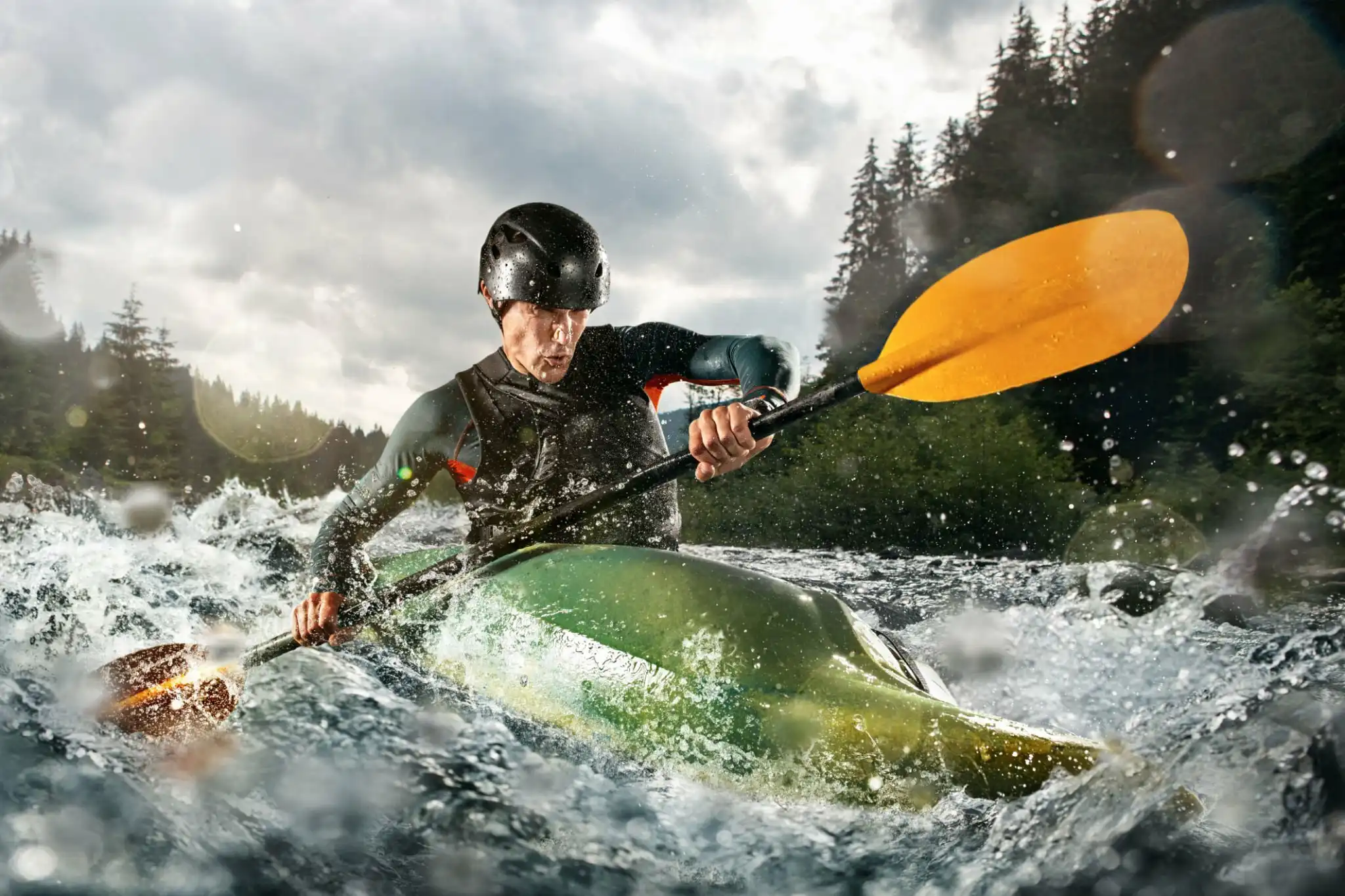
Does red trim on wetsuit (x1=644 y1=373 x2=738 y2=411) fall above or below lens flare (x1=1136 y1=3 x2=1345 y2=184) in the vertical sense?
below

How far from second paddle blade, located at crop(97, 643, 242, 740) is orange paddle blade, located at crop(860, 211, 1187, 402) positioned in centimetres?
237

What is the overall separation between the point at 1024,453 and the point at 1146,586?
4880 mm

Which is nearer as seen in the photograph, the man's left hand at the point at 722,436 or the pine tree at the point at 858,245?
the man's left hand at the point at 722,436

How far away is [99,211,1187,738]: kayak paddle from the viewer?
2.42 metres

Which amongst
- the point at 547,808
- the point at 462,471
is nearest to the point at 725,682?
the point at 547,808

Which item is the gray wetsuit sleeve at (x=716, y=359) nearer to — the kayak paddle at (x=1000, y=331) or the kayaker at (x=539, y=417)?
the kayaker at (x=539, y=417)

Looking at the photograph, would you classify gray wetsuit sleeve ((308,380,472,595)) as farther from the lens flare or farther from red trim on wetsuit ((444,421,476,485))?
the lens flare

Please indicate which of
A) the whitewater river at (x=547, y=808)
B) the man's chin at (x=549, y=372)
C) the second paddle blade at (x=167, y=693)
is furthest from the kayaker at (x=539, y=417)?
the whitewater river at (x=547, y=808)

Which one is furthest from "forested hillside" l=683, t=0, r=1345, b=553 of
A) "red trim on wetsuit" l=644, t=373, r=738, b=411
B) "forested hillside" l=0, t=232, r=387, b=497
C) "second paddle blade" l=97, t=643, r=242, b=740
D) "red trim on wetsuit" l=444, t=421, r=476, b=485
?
"forested hillside" l=0, t=232, r=387, b=497

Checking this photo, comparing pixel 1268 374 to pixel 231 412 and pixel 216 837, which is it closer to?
pixel 216 837

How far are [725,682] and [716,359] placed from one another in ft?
5.09

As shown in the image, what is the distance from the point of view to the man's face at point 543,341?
10.8ft

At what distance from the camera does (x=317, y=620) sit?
303cm

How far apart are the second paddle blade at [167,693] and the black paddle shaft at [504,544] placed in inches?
7.3
